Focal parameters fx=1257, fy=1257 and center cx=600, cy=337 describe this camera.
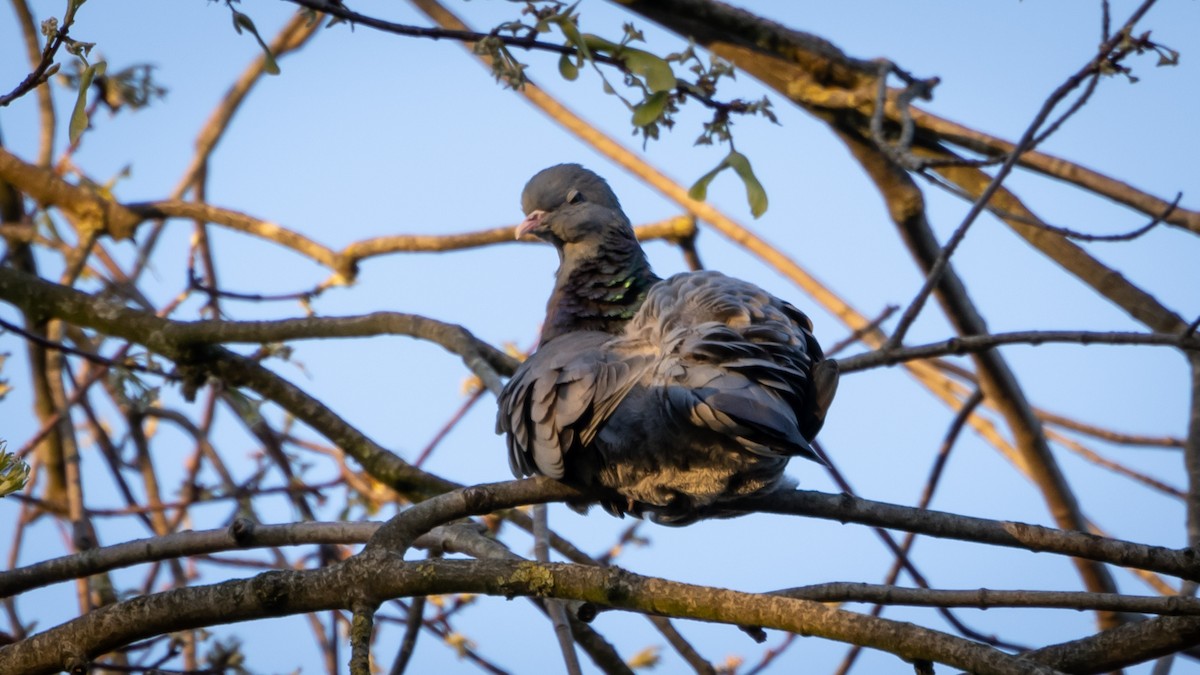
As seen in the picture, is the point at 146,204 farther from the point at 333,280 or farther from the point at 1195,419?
the point at 1195,419

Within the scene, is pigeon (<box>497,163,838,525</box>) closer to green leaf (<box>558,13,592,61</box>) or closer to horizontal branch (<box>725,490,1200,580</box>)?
horizontal branch (<box>725,490,1200,580</box>)

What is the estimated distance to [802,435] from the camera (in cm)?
295

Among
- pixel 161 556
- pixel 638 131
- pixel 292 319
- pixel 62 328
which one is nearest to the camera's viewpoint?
pixel 161 556

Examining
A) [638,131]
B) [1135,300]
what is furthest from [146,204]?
[1135,300]

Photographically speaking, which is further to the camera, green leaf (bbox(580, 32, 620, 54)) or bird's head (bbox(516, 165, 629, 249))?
bird's head (bbox(516, 165, 629, 249))

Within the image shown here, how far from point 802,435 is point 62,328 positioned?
13.3ft

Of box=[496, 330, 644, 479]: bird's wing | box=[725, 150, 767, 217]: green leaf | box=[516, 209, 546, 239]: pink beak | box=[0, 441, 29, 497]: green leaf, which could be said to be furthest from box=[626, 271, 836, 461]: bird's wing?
box=[0, 441, 29, 497]: green leaf

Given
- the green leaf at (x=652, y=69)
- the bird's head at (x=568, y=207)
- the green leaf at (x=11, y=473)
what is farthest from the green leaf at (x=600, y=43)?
the green leaf at (x=11, y=473)

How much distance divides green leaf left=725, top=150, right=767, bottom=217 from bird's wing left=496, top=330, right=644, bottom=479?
64cm

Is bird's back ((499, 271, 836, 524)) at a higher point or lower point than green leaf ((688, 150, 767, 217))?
lower

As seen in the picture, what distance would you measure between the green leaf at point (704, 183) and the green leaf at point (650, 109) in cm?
36

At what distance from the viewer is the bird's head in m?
4.37

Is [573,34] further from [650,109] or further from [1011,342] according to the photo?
[1011,342]

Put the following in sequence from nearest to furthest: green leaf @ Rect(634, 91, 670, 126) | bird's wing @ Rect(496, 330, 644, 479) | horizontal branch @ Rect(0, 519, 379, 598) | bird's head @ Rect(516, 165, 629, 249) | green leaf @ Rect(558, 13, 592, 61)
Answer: horizontal branch @ Rect(0, 519, 379, 598), bird's wing @ Rect(496, 330, 644, 479), green leaf @ Rect(558, 13, 592, 61), green leaf @ Rect(634, 91, 670, 126), bird's head @ Rect(516, 165, 629, 249)
